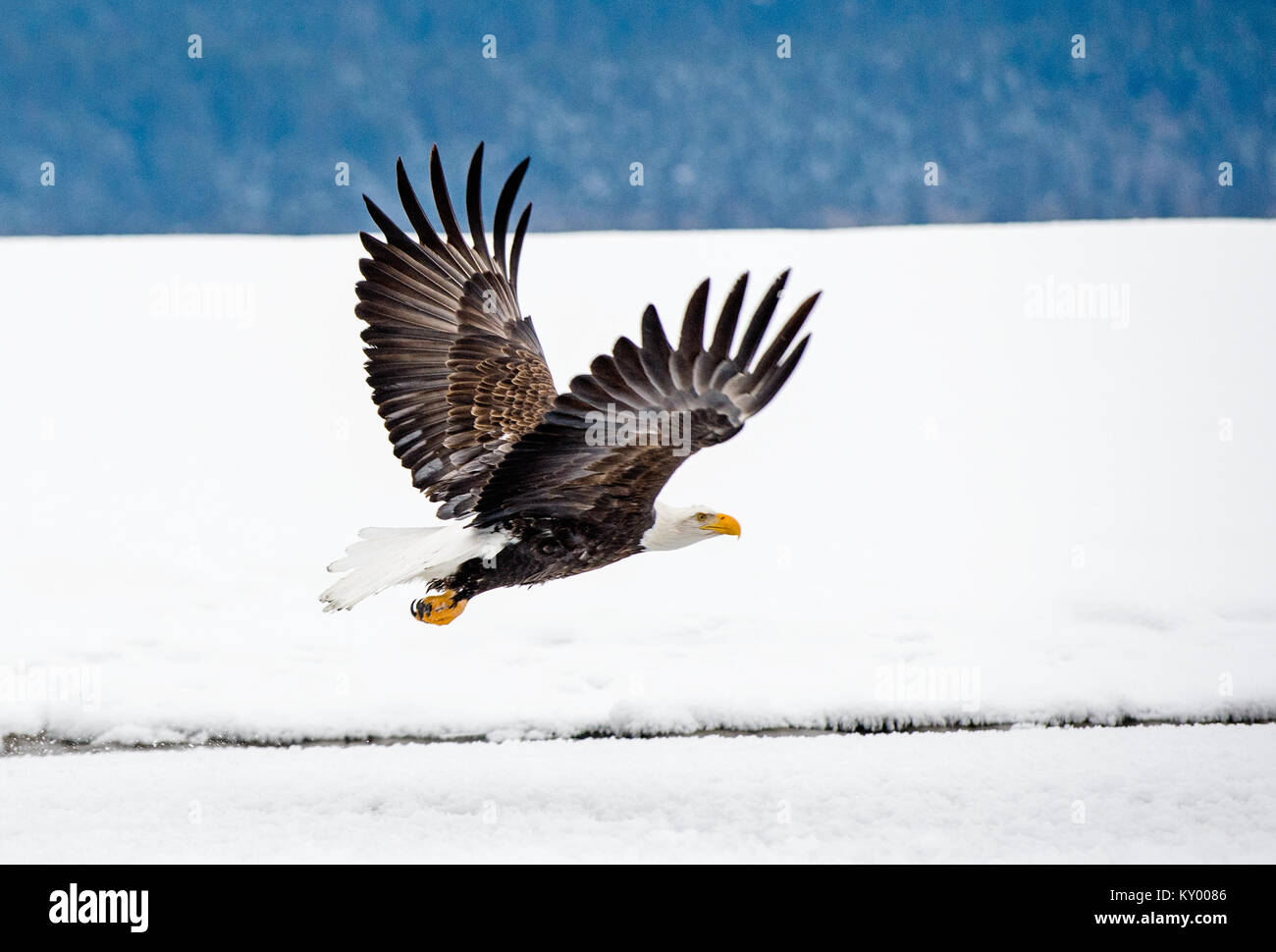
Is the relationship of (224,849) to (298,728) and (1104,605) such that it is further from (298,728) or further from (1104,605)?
Result: (1104,605)

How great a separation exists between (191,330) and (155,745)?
3.65 m

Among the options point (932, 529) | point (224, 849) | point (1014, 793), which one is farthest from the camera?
point (932, 529)

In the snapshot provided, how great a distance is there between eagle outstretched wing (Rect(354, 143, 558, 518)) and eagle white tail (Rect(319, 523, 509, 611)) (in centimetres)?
16

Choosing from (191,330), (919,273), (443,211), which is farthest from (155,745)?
(919,273)

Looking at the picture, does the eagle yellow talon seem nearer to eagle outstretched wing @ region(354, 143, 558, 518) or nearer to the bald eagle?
the bald eagle

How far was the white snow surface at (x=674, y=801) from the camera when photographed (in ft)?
10.6

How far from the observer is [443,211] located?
12.8ft

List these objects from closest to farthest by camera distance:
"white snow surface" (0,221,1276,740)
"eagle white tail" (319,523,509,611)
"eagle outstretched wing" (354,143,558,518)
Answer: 1. "eagle white tail" (319,523,509,611)
2. "eagle outstretched wing" (354,143,558,518)
3. "white snow surface" (0,221,1276,740)

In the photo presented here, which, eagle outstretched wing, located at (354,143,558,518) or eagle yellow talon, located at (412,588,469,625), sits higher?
eagle outstretched wing, located at (354,143,558,518)

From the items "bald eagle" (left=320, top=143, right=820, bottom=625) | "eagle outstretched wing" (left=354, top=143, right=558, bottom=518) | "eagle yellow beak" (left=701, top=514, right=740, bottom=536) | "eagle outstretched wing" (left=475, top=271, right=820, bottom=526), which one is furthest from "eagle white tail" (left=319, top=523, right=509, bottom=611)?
"eagle yellow beak" (left=701, top=514, right=740, bottom=536)

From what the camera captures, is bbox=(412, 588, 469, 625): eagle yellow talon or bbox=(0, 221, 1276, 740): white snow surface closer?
bbox=(412, 588, 469, 625): eagle yellow talon

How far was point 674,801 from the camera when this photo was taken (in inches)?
137

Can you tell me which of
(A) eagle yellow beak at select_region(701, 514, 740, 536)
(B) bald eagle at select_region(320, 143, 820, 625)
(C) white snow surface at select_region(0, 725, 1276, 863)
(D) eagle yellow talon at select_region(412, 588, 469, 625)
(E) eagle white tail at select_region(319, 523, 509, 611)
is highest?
(B) bald eagle at select_region(320, 143, 820, 625)

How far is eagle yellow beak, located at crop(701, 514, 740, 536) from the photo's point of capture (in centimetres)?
353
